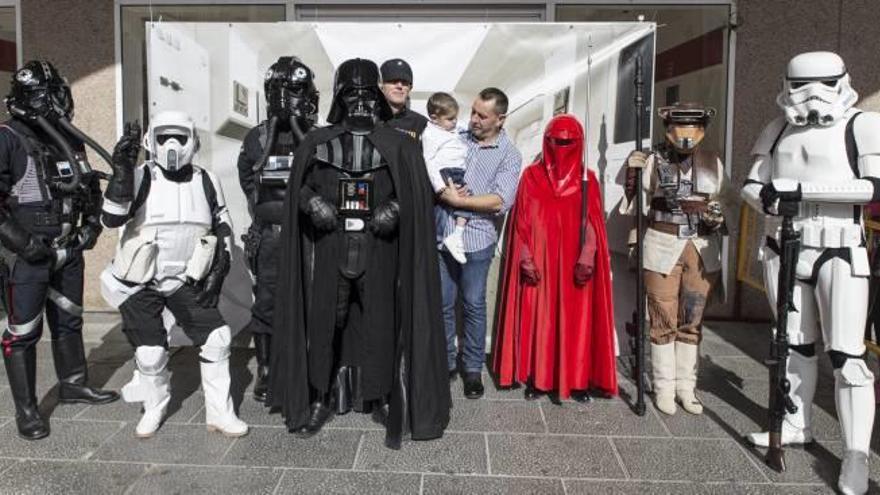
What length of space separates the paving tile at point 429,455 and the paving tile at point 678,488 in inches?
18.4

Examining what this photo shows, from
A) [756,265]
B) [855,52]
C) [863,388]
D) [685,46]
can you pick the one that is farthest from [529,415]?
[855,52]

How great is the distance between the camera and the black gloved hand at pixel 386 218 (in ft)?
11.3

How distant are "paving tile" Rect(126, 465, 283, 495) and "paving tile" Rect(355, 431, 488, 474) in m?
0.44

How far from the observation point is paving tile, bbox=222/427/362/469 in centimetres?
328

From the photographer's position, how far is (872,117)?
307 cm

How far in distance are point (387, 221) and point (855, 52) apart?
175 inches

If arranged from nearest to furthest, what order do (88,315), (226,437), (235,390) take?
(226,437)
(235,390)
(88,315)

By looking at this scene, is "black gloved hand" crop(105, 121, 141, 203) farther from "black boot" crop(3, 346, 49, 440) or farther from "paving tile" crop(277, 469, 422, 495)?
"paving tile" crop(277, 469, 422, 495)

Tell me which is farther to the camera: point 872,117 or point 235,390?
point 235,390

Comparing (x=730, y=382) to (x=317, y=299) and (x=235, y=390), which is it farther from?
(x=235, y=390)

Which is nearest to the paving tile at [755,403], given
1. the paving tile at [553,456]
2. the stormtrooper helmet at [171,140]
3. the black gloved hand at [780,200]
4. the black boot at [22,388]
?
the paving tile at [553,456]

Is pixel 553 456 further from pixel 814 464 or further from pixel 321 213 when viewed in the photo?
pixel 321 213

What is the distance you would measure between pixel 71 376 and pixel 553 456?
9.40ft

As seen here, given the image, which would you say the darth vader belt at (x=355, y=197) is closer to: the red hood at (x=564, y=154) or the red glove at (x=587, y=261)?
the red hood at (x=564, y=154)
